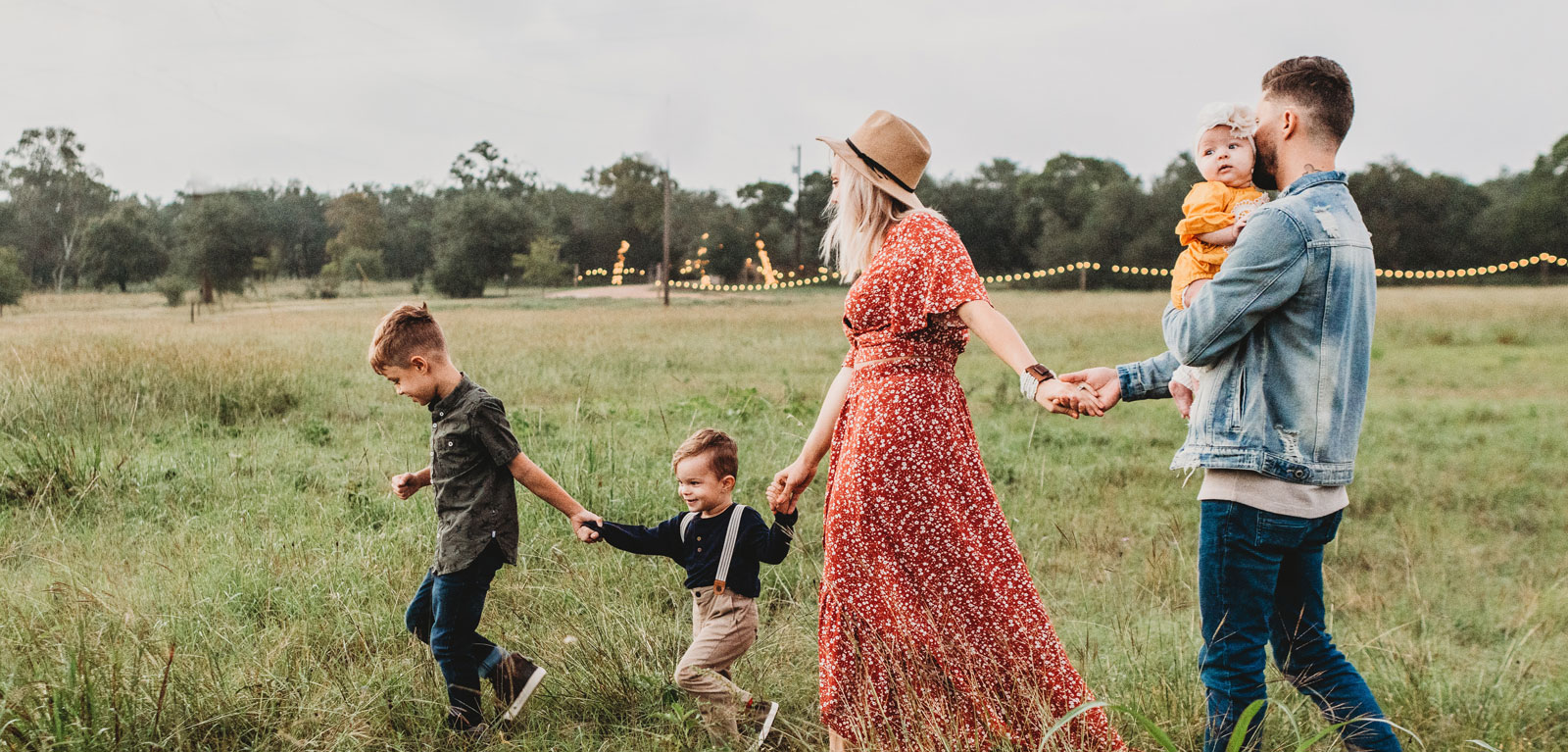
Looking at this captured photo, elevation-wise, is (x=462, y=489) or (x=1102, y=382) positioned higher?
(x=1102, y=382)

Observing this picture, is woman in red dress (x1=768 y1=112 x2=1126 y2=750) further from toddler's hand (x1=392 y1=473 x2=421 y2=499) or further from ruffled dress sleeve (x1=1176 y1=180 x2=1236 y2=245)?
toddler's hand (x1=392 y1=473 x2=421 y2=499)

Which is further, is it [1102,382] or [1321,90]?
[1102,382]

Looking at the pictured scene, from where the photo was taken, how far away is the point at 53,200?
11891mm

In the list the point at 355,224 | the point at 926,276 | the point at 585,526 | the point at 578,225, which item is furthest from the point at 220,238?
Answer: the point at 926,276

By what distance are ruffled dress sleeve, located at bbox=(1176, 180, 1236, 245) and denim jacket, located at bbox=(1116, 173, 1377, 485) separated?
0.24 metres

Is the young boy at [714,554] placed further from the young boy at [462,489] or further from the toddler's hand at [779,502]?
the young boy at [462,489]

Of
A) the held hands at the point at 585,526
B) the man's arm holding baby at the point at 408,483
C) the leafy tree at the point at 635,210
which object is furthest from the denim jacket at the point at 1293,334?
the leafy tree at the point at 635,210

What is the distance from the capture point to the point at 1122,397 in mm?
2686

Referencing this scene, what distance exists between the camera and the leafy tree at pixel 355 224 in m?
16.8

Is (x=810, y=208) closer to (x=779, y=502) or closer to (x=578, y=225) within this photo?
(x=578, y=225)

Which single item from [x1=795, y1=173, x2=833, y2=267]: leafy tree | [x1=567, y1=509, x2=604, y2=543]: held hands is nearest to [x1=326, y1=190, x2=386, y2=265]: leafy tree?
[x1=567, y1=509, x2=604, y2=543]: held hands

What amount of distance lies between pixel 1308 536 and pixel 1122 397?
23.4 inches

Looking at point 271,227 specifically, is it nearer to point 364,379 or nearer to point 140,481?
point 364,379

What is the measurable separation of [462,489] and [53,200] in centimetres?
1238
